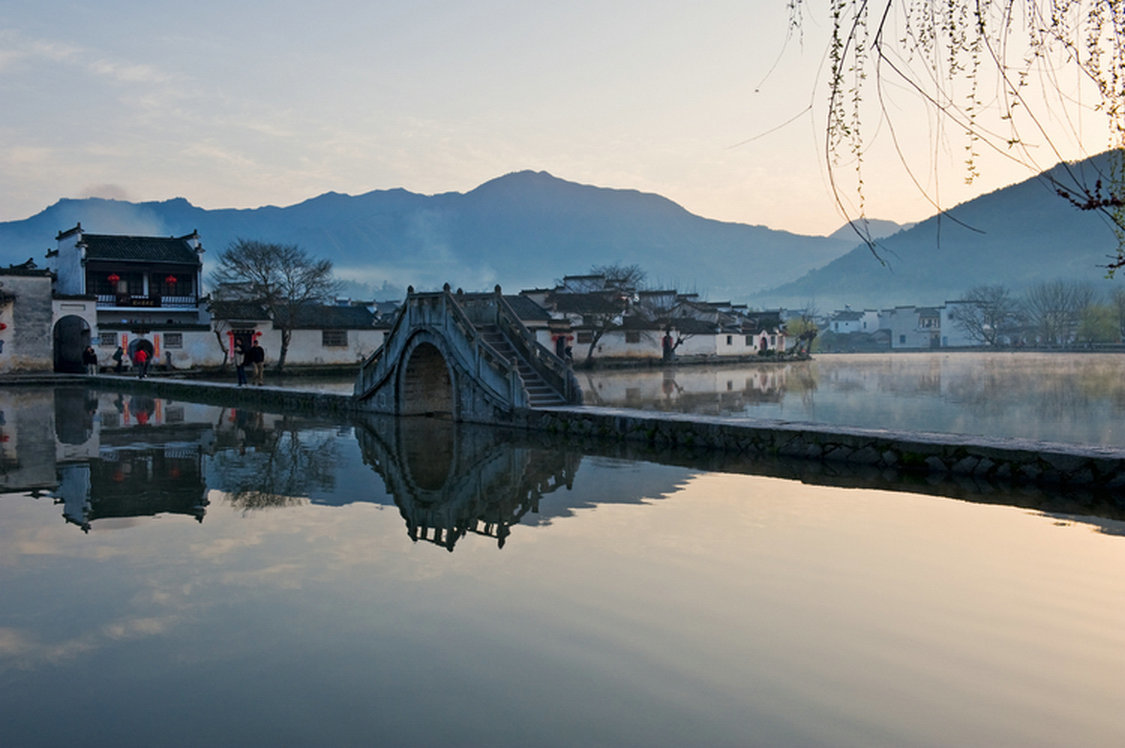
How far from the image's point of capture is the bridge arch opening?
23797 mm

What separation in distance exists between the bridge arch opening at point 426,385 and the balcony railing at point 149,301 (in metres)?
33.0

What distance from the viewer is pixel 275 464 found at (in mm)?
15656

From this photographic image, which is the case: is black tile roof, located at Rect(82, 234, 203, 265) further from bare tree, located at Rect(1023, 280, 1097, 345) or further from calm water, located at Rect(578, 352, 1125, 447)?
bare tree, located at Rect(1023, 280, 1097, 345)

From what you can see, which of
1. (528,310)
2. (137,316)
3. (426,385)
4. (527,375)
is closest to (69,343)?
(137,316)

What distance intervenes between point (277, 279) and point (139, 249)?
914cm

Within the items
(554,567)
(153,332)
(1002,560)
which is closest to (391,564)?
(554,567)

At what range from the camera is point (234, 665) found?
6.05 metres

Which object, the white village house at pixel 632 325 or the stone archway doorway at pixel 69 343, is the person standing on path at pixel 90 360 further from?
the white village house at pixel 632 325

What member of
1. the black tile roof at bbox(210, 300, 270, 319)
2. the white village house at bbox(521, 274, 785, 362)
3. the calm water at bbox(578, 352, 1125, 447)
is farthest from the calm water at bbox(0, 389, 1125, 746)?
the white village house at bbox(521, 274, 785, 362)

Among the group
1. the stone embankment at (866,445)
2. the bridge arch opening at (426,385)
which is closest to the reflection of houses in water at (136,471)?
the bridge arch opening at (426,385)

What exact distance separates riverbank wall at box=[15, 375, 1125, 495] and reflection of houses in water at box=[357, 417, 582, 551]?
1803 mm

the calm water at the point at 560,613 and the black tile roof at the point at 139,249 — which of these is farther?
the black tile roof at the point at 139,249

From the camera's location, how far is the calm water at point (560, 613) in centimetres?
520

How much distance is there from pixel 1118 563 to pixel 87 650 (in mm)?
8883
